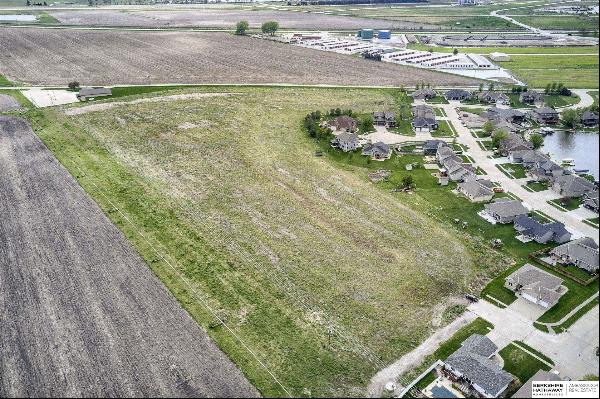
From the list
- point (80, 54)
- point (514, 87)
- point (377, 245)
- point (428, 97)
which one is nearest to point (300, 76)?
point (428, 97)

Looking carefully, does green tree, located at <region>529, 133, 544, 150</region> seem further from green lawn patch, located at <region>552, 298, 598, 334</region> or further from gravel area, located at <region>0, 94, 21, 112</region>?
gravel area, located at <region>0, 94, 21, 112</region>

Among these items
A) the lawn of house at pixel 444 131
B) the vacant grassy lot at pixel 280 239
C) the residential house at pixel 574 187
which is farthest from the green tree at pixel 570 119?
the vacant grassy lot at pixel 280 239

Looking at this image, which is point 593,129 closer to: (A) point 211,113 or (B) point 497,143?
(B) point 497,143

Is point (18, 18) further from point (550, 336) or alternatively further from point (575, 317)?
point (575, 317)

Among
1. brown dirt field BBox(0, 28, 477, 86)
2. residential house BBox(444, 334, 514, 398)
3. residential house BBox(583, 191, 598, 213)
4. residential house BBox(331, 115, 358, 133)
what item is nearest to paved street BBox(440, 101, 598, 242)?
residential house BBox(583, 191, 598, 213)

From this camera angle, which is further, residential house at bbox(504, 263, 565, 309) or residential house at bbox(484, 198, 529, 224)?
residential house at bbox(484, 198, 529, 224)

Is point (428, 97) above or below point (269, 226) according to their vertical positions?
above

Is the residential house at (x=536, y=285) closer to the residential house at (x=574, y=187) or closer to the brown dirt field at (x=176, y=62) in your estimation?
the residential house at (x=574, y=187)
